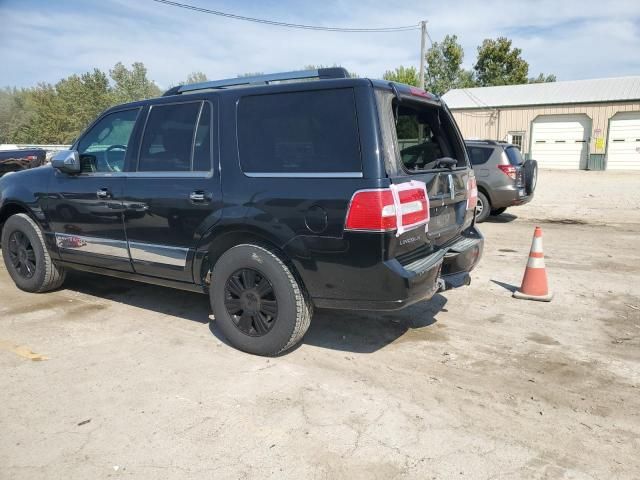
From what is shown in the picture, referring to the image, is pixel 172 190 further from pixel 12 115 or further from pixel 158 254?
pixel 12 115

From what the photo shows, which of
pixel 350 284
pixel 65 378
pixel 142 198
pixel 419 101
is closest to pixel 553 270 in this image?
pixel 419 101

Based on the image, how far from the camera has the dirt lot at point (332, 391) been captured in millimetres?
2596

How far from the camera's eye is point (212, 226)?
3.81 metres

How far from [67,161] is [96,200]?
48 cm

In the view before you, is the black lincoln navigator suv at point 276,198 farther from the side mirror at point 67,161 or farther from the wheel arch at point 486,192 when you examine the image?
the wheel arch at point 486,192

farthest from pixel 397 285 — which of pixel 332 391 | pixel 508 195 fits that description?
pixel 508 195

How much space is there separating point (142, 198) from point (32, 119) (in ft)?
204

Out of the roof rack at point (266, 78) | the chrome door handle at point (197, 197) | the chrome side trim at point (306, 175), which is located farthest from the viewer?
the chrome door handle at point (197, 197)

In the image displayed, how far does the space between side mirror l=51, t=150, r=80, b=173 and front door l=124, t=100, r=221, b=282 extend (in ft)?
2.25

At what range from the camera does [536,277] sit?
5230mm

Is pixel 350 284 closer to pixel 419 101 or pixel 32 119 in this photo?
pixel 419 101

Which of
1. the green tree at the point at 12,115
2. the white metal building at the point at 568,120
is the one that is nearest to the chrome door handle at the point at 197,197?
the white metal building at the point at 568,120

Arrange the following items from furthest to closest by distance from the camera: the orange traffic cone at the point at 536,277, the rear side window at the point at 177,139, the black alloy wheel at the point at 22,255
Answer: the black alloy wheel at the point at 22,255 → the orange traffic cone at the point at 536,277 → the rear side window at the point at 177,139

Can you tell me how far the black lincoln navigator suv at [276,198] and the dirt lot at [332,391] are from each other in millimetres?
486
